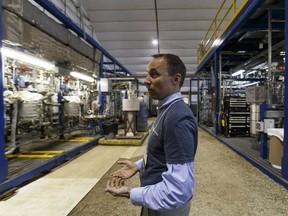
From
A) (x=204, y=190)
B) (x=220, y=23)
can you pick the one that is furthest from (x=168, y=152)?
(x=220, y=23)

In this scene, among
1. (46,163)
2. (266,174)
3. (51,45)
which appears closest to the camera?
(266,174)

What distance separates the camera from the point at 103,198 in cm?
283

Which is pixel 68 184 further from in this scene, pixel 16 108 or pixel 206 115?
pixel 206 115

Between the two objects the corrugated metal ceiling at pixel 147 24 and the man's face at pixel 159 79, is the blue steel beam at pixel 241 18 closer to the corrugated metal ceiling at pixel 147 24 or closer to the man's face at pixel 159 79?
the man's face at pixel 159 79

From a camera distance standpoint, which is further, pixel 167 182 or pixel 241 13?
pixel 241 13

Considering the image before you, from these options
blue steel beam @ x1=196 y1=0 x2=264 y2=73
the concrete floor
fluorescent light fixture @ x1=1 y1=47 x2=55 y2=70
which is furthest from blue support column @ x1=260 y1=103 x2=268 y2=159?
fluorescent light fixture @ x1=1 y1=47 x2=55 y2=70

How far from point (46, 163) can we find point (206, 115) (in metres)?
8.58

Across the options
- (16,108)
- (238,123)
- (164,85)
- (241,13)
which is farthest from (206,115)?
(164,85)

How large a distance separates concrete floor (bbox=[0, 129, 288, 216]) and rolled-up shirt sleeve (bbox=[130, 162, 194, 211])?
1.78m

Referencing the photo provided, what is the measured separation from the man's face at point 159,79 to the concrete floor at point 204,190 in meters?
1.90

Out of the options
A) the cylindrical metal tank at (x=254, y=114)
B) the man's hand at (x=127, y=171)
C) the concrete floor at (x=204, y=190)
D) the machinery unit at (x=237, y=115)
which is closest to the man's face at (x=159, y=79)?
the man's hand at (x=127, y=171)

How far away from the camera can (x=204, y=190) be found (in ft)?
9.98

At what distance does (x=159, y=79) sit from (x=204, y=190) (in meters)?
2.51

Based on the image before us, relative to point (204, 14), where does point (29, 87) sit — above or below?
below
